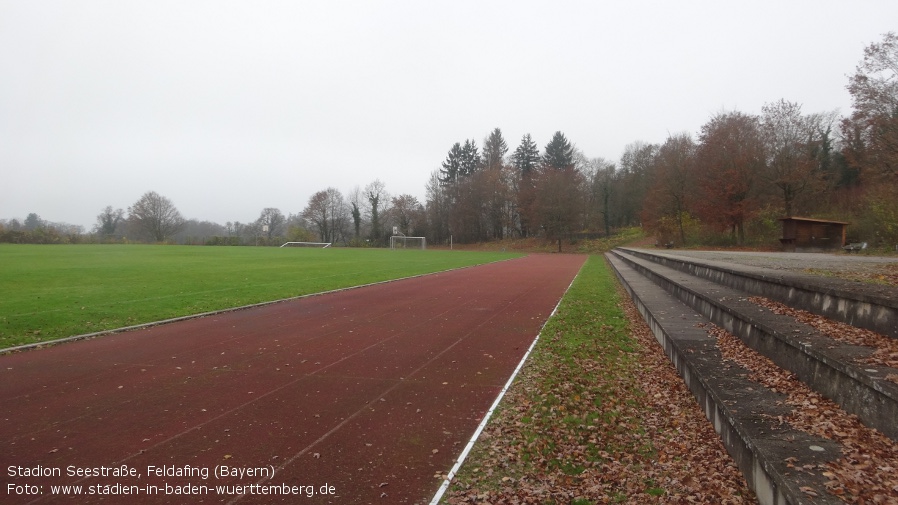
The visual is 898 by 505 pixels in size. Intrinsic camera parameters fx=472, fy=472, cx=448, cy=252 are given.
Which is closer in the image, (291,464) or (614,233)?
(291,464)

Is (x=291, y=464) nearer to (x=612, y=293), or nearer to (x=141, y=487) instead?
(x=141, y=487)

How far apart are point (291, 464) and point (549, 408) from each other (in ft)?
9.82

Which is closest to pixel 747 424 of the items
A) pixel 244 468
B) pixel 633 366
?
pixel 633 366

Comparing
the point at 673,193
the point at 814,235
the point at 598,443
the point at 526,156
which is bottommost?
the point at 598,443

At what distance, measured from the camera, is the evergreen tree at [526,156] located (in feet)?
278

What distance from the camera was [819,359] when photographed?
4.59 metres

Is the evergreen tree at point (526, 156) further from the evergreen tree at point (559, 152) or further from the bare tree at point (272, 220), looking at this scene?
the bare tree at point (272, 220)

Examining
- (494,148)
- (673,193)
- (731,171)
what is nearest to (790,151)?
(731,171)

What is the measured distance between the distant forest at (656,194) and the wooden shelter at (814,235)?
2.12 meters

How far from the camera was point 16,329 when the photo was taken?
393 inches

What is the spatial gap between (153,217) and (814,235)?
99926mm

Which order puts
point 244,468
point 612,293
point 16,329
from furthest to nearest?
point 612,293
point 16,329
point 244,468

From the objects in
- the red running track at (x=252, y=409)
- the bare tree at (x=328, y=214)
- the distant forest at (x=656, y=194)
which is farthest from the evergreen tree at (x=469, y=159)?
the red running track at (x=252, y=409)

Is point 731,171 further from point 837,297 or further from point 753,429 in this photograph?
point 753,429
